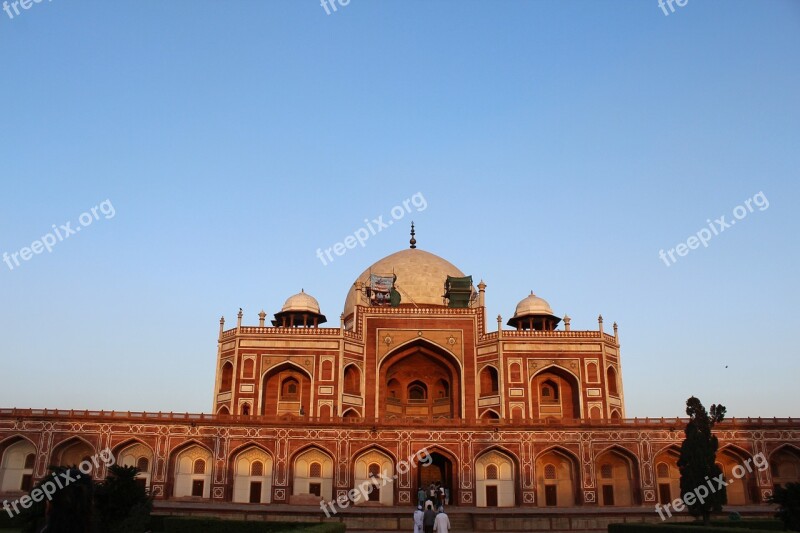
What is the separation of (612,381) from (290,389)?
703 inches

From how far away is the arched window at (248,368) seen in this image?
1517 inches

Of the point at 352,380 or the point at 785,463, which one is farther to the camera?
the point at 352,380

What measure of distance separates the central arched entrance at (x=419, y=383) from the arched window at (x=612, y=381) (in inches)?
325

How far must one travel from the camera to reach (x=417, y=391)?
42.5 m

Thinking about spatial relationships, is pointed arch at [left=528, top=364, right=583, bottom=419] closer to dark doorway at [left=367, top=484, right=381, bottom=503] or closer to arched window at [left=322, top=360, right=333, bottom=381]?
dark doorway at [left=367, top=484, right=381, bottom=503]

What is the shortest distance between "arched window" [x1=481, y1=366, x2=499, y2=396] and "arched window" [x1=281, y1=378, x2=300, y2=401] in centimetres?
1026

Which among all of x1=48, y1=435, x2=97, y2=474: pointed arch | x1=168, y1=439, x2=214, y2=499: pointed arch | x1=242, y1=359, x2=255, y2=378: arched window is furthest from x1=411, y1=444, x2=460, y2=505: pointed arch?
x1=48, y1=435, x2=97, y2=474: pointed arch

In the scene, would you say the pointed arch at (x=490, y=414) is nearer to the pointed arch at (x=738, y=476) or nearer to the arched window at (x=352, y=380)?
the arched window at (x=352, y=380)

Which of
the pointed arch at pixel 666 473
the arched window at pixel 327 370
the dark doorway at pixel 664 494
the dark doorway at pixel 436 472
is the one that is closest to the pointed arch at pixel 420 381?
the arched window at pixel 327 370

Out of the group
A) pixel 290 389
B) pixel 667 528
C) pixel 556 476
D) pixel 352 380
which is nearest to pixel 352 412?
pixel 352 380

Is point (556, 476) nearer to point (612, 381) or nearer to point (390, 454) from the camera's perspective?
point (390, 454)

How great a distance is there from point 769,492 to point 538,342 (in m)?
13.1

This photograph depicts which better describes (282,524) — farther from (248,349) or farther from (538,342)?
(538,342)

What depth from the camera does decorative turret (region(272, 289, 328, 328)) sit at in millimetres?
42812
